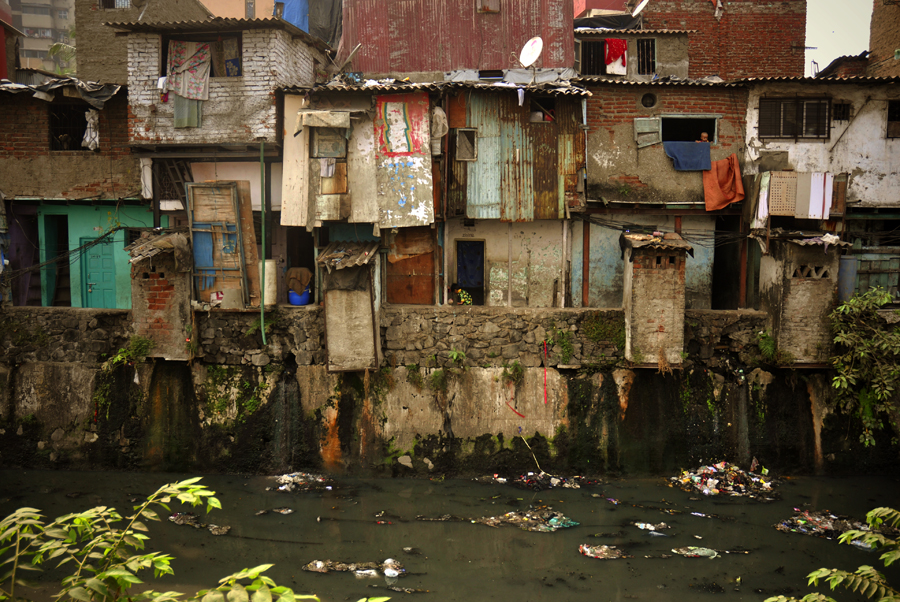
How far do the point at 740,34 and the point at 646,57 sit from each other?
10.1 feet

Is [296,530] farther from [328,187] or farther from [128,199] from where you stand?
[128,199]

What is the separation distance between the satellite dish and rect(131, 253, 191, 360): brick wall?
325 inches

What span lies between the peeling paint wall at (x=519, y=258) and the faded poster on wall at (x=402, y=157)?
179 cm

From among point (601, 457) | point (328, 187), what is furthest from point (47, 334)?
point (601, 457)

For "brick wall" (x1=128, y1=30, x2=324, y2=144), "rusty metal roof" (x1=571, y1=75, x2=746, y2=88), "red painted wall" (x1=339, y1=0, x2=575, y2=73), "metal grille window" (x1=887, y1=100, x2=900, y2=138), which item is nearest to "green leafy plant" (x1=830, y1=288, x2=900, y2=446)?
"metal grille window" (x1=887, y1=100, x2=900, y2=138)

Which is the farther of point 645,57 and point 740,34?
point 740,34

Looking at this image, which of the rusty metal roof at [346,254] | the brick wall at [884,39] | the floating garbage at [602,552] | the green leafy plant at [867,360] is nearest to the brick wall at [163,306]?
the rusty metal roof at [346,254]

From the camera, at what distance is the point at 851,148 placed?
1312 centimetres

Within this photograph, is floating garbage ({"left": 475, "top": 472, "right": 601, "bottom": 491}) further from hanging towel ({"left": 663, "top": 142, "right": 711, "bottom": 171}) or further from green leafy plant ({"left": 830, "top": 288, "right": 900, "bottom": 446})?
hanging towel ({"left": 663, "top": 142, "right": 711, "bottom": 171})

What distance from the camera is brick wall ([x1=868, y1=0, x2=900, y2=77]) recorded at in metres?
15.6

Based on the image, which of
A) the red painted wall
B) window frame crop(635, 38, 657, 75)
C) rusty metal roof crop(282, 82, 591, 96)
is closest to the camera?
rusty metal roof crop(282, 82, 591, 96)

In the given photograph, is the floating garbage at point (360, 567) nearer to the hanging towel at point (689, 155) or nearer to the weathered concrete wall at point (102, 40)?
the hanging towel at point (689, 155)

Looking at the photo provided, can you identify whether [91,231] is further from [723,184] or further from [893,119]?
[893,119]

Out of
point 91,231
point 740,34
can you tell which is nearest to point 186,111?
point 91,231
